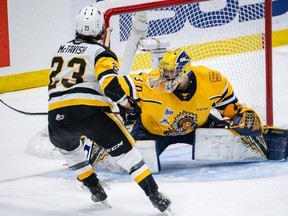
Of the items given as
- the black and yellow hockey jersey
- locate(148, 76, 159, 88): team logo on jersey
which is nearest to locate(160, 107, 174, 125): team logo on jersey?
locate(148, 76, 159, 88): team logo on jersey

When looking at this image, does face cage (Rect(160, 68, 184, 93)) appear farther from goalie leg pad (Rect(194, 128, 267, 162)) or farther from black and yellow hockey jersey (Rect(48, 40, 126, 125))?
black and yellow hockey jersey (Rect(48, 40, 126, 125))

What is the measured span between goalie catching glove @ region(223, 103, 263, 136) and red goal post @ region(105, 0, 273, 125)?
0.62 meters

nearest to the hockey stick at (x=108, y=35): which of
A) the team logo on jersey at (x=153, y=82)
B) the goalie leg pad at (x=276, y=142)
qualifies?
the team logo on jersey at (x=153, y=82)

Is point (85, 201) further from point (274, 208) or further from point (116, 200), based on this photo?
point (274, 208)

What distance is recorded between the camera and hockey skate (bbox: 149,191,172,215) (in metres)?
4.03

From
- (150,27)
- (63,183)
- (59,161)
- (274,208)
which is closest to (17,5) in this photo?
(150,27)

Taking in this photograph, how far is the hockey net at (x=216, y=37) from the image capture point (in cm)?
545

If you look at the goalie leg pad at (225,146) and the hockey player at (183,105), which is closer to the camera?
the hockey player at (183,105)

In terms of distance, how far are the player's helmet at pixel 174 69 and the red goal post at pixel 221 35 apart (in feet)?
2.59

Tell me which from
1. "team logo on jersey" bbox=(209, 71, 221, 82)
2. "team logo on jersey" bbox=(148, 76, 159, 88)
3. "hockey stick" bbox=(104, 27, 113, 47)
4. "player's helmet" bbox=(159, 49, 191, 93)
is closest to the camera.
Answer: "player's helmet" bbox=(159, 49, 191, 93)

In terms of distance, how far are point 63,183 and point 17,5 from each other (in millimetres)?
2786

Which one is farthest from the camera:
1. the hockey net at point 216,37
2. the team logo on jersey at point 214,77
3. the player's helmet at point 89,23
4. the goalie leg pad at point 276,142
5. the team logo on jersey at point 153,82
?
the hockey net at point 216,37

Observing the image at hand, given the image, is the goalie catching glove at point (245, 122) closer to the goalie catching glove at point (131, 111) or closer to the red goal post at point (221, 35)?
the red goal post at point (221, 35)

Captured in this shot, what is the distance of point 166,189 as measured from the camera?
454 cm
